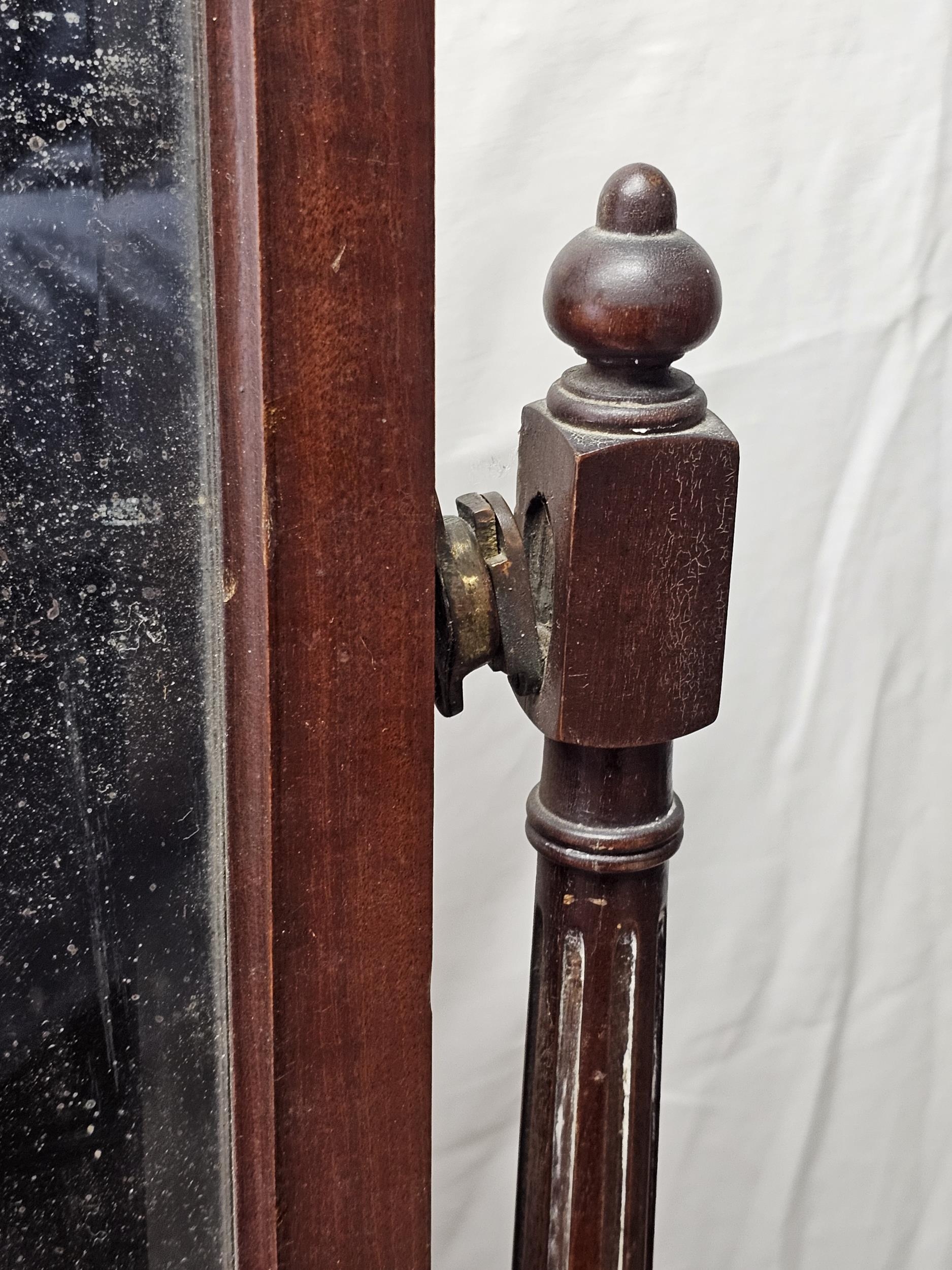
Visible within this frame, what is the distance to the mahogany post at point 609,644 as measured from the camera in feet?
1.46

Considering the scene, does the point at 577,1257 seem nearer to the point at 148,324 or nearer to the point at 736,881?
the point at 148,324

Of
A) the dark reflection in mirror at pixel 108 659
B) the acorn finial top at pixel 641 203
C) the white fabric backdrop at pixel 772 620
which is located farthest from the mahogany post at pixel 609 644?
the white fabric backdrop at pixel 772 620

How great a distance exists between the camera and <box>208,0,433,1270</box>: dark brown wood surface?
35 centimetres

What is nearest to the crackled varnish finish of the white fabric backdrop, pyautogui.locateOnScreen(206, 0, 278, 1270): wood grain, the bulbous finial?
the bulbous finial

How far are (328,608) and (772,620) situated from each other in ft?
2.36

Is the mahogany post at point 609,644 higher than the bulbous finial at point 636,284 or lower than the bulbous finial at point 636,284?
lower

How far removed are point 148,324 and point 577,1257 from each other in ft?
1.20

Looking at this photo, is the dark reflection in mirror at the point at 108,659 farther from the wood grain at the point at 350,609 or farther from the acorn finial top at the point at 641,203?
the acorn finial top at the point at 641,203

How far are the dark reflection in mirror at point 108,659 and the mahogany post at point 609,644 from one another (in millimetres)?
107

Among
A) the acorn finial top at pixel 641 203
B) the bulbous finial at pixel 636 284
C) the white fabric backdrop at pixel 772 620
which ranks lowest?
the white fabric backdrop at pixel 772 620

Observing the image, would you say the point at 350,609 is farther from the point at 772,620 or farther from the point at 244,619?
the point at 772,620

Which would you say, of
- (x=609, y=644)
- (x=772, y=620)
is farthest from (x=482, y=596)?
(x=772, y=620)

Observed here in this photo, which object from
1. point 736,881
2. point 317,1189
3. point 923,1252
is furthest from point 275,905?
point 923,1252

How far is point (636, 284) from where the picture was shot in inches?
17.3
